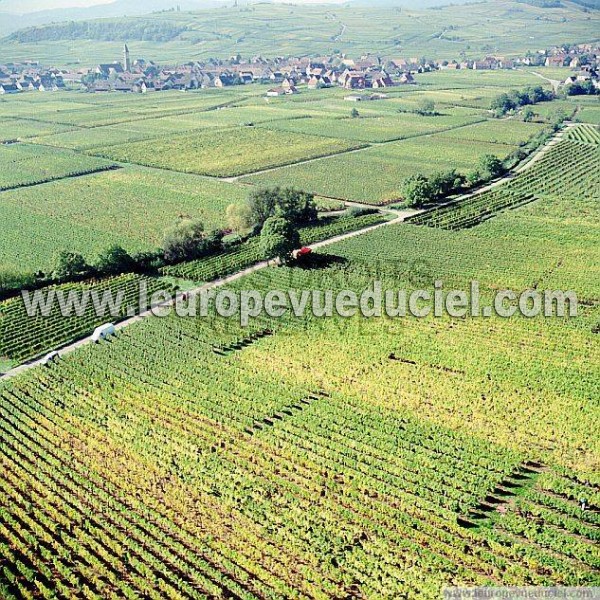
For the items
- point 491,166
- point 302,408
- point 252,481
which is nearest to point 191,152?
point 491,166

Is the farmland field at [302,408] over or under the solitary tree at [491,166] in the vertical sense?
under

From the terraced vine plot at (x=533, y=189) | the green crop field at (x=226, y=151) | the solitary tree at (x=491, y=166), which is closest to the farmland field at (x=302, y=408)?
the terraced vine plot at (x=533, y=189)

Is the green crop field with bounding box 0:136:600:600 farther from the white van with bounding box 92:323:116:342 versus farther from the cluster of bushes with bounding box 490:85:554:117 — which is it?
the cluster of bushes with bounding box 490:85:554:117

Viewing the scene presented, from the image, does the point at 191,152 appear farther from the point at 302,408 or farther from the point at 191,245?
the point at 302,408

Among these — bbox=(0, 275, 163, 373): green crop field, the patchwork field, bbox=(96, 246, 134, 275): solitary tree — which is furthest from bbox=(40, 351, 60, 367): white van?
the patchwork field

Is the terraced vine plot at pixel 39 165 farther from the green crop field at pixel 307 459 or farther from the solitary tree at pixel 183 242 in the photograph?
the green crop field at pixel 307 459

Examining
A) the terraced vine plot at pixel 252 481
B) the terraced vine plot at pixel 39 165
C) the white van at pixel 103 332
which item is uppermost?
the terraced vine plot at pixel 39 165

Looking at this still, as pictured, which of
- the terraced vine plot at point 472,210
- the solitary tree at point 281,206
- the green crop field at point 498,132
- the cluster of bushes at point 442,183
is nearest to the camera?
the solitary tree at point 281,206
